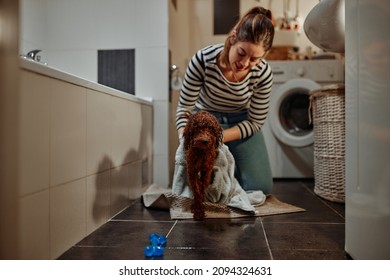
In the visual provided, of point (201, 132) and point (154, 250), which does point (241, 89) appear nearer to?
point (201, 132)

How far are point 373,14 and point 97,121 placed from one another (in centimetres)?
82

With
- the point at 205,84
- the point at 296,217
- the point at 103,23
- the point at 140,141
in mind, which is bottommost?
the point at 296,217

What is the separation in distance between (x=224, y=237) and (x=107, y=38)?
3.42ft

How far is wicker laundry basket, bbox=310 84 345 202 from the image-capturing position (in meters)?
1.56

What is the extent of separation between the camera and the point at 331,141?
1.62 m

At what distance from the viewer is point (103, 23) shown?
1.39 metres

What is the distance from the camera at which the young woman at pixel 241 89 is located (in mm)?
1231

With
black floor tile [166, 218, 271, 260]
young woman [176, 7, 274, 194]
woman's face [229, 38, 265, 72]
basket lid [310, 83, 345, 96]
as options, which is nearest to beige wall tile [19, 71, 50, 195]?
black floor tile [166, 218, 271, 260]

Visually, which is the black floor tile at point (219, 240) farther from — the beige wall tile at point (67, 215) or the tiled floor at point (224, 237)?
the beige wall tile at point (67, 215)

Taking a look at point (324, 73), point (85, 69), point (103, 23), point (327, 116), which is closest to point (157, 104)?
point (85, 69)

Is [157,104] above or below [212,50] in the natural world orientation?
below

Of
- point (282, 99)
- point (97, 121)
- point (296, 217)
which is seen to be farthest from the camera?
point (282, 99)

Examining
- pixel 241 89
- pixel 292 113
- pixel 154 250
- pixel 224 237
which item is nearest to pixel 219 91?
pixel 241 89

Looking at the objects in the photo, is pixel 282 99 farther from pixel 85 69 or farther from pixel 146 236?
pixel 146 236
